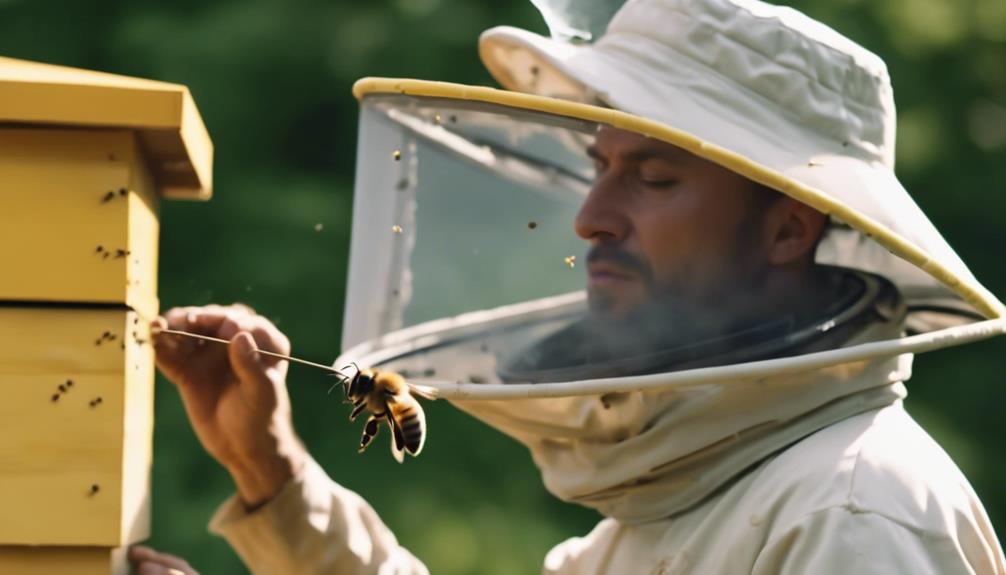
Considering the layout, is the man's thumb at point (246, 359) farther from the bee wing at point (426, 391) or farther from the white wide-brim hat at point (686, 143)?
the bee wing at point (426, 391)

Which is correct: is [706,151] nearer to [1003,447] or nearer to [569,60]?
[569,60]

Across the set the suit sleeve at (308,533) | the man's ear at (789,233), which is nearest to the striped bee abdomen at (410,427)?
the man's ear at (789,233)

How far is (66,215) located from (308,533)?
0.84 m

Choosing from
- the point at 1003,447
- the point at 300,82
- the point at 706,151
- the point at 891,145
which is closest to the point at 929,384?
the point at 1003,447

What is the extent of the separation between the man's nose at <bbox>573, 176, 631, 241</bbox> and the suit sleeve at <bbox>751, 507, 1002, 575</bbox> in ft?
1.62

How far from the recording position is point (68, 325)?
1.82m

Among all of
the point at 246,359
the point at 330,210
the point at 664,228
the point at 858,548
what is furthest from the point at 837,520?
the point at 330,210

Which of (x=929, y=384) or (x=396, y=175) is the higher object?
(x=396, y=175)

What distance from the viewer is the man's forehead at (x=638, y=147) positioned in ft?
6.47

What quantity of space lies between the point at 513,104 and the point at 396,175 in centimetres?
35

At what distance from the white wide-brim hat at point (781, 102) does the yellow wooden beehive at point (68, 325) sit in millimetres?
623

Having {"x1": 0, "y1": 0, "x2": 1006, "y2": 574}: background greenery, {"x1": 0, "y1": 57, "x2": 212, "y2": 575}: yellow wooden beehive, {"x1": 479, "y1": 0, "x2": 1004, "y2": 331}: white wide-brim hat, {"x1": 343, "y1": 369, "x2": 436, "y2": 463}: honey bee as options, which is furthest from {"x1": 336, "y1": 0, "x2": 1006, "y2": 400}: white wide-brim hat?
{"x1": 0, "y1": 0, "x2": 1006, "y2": 574}: background greenery

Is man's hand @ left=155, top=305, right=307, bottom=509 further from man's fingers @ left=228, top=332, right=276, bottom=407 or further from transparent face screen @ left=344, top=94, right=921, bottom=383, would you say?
transparent face screen @ left=344, top=94, right=921, bottom=383

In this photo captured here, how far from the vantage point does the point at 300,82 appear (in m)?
5.16
